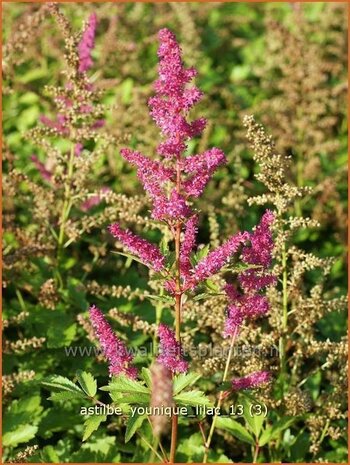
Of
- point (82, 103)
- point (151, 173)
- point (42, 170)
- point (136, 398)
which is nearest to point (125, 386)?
point (136, 398)

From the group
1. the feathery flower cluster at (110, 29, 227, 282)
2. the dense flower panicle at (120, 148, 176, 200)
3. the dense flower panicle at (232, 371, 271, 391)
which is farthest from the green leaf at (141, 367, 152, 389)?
the dense flower panicle at (120, 148, 176, 200)

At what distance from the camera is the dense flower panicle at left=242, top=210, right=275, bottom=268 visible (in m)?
3.09

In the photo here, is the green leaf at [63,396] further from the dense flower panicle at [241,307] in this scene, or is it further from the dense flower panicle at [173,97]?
the dense flower panicle at [173,97]

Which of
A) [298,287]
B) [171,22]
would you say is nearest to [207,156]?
[298,287]

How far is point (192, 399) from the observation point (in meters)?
2.85

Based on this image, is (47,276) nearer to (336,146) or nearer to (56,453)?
(56,453)

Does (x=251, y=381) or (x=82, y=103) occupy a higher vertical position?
(x=82, y=103)

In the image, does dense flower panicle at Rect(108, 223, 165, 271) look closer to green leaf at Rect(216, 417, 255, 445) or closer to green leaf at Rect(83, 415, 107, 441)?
green leaf at Rect(83, 415, 107, 441)

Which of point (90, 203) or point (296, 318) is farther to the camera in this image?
point (90, 203)

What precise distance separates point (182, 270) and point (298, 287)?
1192 millimetres

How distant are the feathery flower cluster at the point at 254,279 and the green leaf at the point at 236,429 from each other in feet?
2.45

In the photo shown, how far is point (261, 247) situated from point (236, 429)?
1156mm

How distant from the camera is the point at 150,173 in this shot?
296 cm

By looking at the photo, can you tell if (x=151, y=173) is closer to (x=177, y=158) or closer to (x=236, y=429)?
(x=177, y=158)
